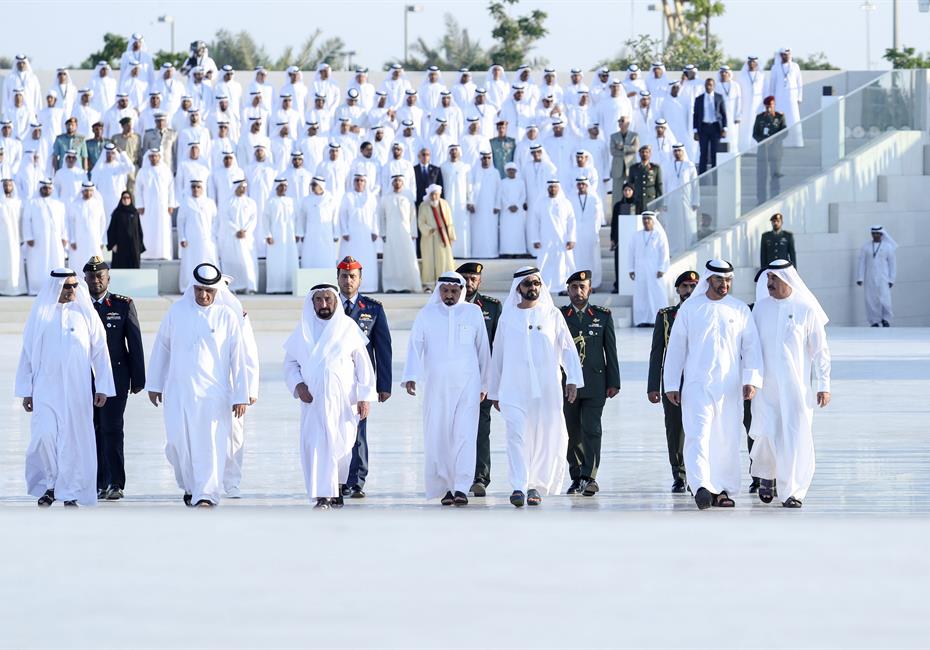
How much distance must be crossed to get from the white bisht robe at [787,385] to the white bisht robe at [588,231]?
43.7ft

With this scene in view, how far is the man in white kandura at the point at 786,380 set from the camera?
1162cm

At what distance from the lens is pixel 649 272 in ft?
77.8

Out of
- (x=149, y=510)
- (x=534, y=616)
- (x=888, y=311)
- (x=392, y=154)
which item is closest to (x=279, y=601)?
(x=534, y=616)

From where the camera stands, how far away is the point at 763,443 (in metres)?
11.7

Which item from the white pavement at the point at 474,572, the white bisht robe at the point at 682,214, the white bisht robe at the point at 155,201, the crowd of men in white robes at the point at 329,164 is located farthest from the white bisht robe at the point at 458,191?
the white pavement at the point at 474,572

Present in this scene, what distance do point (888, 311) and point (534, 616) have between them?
18800 mm

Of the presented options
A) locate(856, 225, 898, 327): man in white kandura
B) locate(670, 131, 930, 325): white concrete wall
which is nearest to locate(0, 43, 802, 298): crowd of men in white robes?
locate(670, 131, 930, 325): white concrete wall

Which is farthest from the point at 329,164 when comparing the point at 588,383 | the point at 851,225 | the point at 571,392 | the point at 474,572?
the point at 474,572

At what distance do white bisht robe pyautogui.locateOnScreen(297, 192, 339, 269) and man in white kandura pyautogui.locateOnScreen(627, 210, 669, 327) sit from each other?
4.22 metres

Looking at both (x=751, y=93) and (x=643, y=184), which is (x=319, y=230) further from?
(x=751, y=93)

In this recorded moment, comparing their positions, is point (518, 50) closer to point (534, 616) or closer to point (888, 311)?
point (888, 311)

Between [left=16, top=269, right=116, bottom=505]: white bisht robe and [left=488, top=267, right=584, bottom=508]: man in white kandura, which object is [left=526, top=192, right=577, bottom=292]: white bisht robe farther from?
[left=16, top=269, right=116, bottom=505]: white bisht robe

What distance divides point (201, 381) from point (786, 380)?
11.7 feet

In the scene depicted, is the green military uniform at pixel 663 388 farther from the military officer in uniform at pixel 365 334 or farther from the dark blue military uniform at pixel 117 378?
the dark blue military uniform at pixel 117 378
